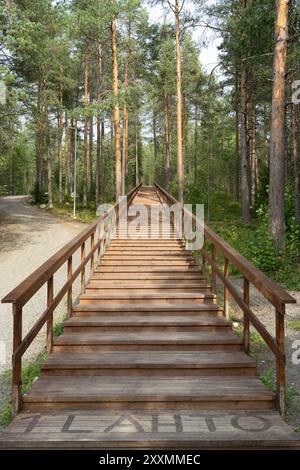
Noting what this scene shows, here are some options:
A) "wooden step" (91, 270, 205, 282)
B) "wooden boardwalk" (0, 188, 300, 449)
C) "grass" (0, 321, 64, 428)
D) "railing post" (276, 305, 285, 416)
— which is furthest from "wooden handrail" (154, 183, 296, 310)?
"grass" (0, 321, 64, 428)

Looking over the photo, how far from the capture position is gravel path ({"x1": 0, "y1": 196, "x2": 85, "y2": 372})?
689 centimetres

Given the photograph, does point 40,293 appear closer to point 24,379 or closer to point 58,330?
point 58,330

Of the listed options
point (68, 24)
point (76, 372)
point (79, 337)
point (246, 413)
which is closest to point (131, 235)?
point (79, 337)

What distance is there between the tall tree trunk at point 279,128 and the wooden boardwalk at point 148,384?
15.9 feet

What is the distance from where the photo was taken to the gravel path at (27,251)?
6891mm

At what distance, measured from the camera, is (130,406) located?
376 cm

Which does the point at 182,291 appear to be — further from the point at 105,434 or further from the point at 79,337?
the point at 105,434

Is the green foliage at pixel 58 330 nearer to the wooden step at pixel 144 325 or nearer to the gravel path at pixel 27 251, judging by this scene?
the gravel path at pixel 27 251

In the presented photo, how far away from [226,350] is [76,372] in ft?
6.04

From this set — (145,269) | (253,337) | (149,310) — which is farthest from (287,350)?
(145,269)

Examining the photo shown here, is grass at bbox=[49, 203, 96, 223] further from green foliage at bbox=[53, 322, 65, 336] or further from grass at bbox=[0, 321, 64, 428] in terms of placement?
grass at bbox=[0, 321, 64, 428]

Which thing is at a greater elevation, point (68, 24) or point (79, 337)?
point (68, 24)

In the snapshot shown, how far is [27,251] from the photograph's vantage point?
15375 mm

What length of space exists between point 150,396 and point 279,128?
28.8 feet
